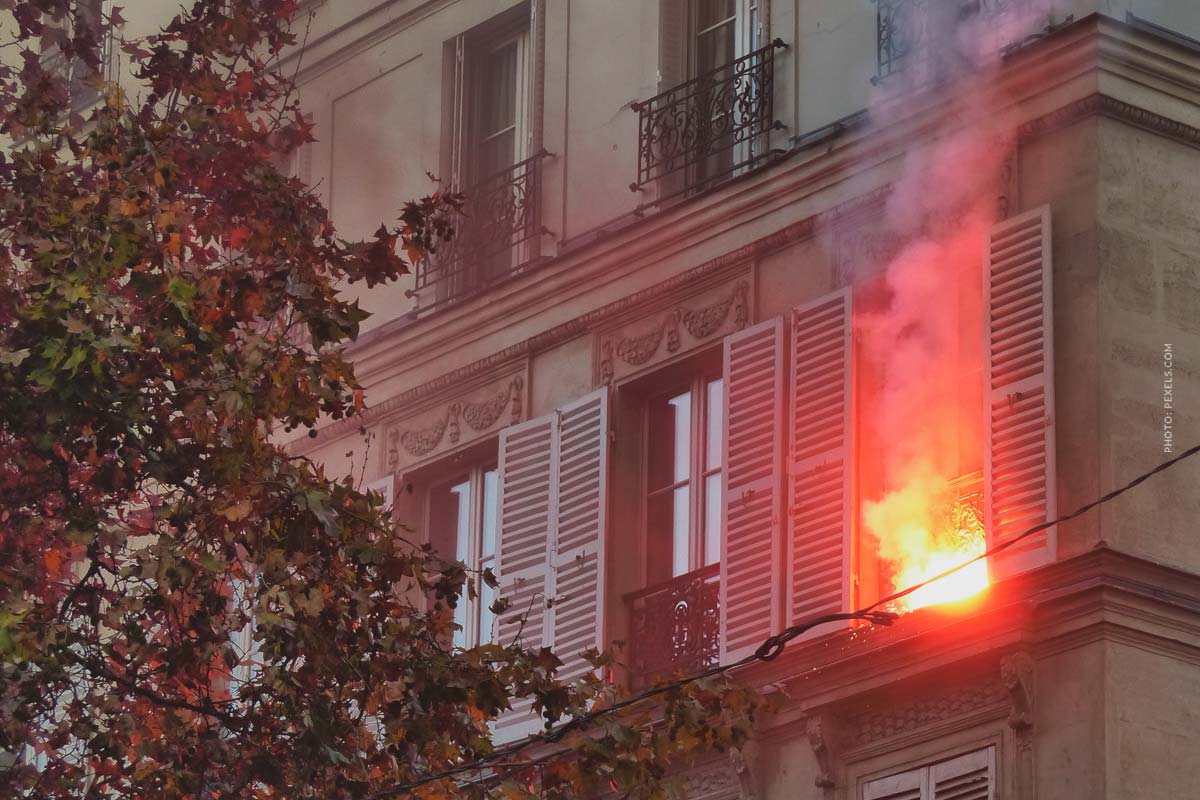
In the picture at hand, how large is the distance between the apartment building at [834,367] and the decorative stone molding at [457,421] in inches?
1.1

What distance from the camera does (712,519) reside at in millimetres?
17906

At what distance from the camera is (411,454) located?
65.7ft

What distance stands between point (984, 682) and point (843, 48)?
4.00 m

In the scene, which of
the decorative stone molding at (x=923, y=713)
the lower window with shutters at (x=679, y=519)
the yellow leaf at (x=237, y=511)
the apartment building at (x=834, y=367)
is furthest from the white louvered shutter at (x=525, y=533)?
the yellow leaf at (x=237, y=511)

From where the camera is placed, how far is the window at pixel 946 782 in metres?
15.5

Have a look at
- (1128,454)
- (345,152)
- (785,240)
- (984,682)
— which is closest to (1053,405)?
(1128,454)

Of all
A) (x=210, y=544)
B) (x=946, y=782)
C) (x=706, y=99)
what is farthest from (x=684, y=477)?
(x=210, y=544)

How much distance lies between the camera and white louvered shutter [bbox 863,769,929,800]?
1584 centimetres

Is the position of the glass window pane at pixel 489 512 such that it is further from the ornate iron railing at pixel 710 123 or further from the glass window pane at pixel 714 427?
the ornate iron railing at pixel 710 123

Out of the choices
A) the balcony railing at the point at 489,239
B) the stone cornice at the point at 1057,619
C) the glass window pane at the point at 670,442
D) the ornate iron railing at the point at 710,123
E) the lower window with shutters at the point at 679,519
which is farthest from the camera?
the balcony railing at the point at 489,239

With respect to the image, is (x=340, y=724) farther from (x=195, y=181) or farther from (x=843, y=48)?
(x=843, y=48)

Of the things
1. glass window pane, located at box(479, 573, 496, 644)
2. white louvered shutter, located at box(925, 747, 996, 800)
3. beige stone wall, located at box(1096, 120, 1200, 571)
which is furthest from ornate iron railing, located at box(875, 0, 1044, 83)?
glass window pane, located at box(479, 573, 496, 644)

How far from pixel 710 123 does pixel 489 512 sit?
2863 millimetres

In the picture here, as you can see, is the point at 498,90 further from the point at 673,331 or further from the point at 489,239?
the point at 673,331
